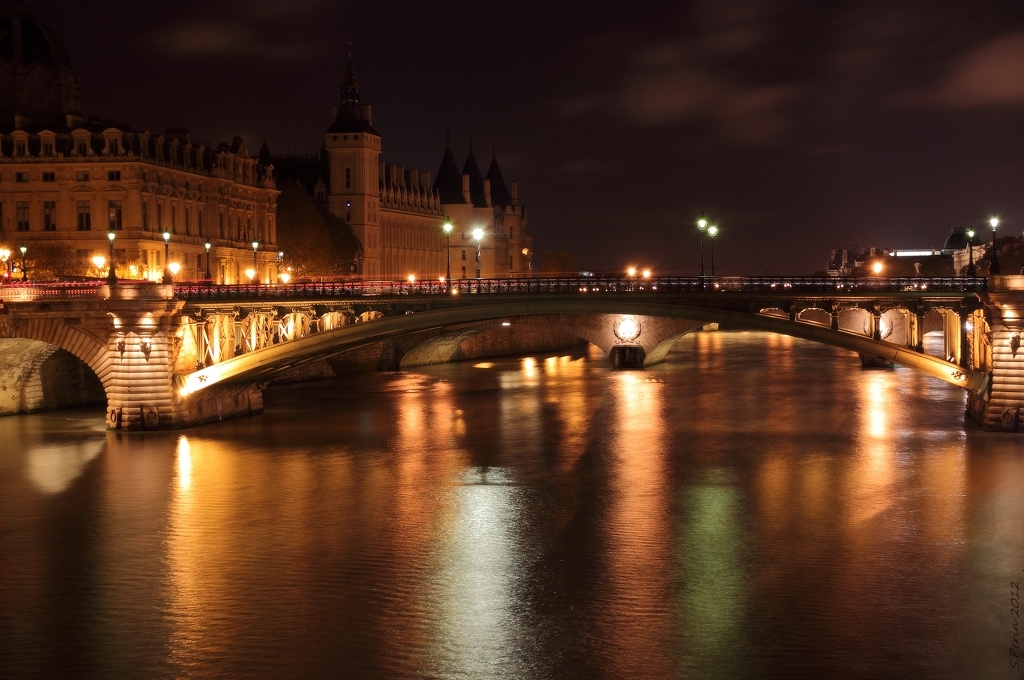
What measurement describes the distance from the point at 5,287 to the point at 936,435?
29338 mm

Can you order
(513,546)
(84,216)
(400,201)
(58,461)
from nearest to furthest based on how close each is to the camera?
(513,546), (58,461), (84,216), (400,201)

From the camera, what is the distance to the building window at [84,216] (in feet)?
222

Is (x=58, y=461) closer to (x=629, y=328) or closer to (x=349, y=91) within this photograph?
(x=629, y=328)

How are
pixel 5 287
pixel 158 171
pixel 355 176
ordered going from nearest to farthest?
pixel 5 287
pixel 158 171
pixel 355 176

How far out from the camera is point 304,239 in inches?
3501

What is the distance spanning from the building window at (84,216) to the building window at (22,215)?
98.3 inches

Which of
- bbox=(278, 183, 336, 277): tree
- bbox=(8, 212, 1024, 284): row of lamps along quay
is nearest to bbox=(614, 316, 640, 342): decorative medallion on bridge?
bbox=(8, 212, 1024, 284): row of lamps along quay

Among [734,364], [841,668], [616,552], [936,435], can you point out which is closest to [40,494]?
[616,552]

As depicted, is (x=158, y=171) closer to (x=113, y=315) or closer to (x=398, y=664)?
(x=113, y=315)

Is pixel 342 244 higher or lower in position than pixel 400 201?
lower

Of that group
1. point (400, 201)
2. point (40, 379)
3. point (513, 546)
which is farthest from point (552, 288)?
point (400, 201)

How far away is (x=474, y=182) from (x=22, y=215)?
7829cm

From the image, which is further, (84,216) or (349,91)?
(349,91)

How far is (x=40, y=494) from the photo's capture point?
3447cm
